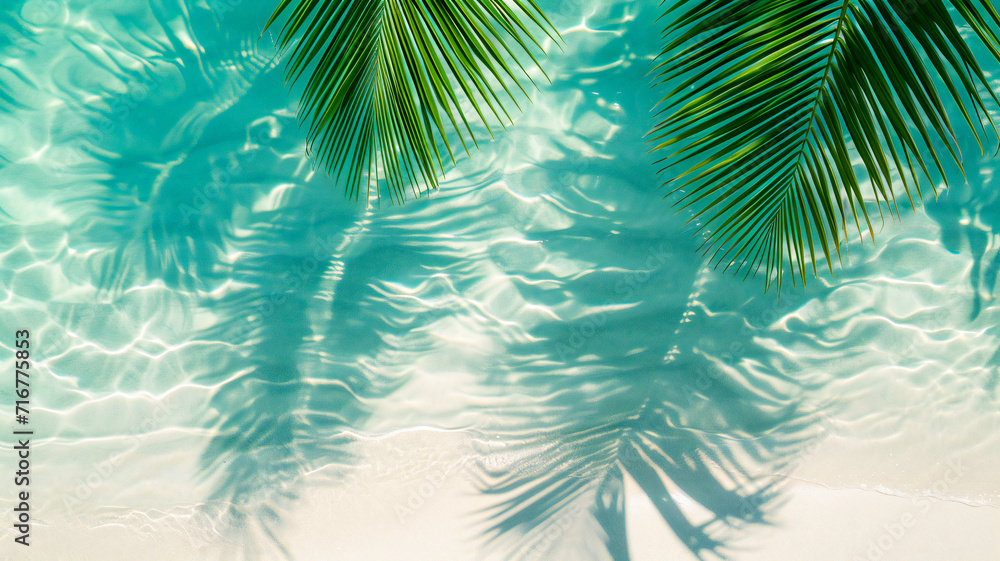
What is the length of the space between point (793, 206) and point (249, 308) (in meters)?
2.45

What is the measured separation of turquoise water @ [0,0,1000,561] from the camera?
7.93 ft

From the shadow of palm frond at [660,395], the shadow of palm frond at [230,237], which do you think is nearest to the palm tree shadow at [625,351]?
the shadow of palm frond at [660,395]

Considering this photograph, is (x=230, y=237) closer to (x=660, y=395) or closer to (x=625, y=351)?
(x=625, y=351)

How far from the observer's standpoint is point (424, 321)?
2.52m

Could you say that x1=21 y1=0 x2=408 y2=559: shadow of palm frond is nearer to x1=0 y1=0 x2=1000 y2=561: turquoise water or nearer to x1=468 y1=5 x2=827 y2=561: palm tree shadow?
x1=0 y1=0 x2=1000 y2=561: turquoise water

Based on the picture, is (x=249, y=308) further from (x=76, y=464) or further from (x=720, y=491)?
(x=720, y=491)

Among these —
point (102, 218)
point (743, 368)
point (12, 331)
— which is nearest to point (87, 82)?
point (102, 218)

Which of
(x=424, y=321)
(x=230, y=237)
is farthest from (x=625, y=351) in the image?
(x=230, y=237)

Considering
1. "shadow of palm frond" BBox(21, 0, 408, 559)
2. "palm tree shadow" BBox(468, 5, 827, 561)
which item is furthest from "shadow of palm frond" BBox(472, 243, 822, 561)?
"shadow of palm frond" BBox(21, 0, 408, 559)

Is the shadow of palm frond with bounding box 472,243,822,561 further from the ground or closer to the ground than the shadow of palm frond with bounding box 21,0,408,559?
closer to the ground

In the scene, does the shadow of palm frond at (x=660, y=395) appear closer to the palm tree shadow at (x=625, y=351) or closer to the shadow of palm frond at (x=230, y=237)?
the palm tree shadow at (x=625, y=351)

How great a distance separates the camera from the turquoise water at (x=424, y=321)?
7.93ft

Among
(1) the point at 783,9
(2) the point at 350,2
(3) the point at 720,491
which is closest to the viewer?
(1) the point at 783,9

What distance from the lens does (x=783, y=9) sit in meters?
1.38
